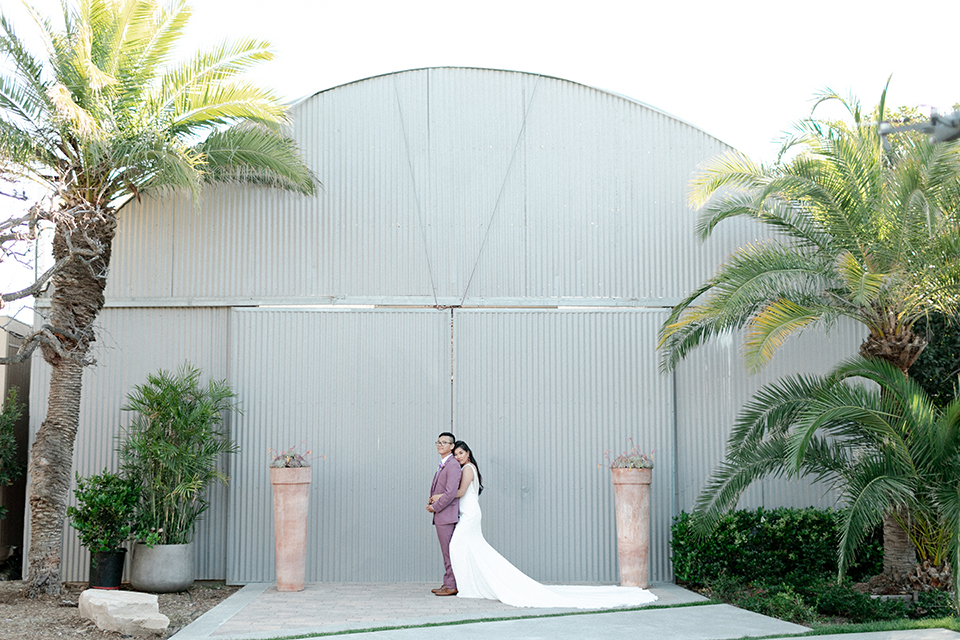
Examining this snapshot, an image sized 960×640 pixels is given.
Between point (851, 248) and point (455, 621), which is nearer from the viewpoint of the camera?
point (455, 621)

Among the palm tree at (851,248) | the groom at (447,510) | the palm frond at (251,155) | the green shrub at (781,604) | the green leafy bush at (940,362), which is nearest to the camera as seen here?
the green shrub at (781,604)

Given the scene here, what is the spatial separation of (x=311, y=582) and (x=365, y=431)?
199 cm

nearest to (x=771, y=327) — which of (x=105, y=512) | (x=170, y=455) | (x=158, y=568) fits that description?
(x=170, y=455)

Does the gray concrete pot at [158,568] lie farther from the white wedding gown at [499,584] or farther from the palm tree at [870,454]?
the palm tree at [870,454]

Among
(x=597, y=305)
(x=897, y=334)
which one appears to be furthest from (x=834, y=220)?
(x=597, y=305)

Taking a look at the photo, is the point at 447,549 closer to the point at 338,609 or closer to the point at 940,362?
the point at 338,609

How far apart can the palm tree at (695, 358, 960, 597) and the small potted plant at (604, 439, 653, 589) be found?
0.78 m

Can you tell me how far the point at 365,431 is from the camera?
11242 millimetres

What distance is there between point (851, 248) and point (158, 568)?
8.64 metres

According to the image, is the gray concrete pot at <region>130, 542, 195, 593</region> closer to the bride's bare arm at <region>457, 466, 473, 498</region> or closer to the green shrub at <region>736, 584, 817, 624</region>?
the bride's bare arm at <region>457, 466, 473, 498</region>

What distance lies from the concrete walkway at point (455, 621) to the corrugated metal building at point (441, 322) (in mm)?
1463

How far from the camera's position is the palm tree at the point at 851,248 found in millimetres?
8953

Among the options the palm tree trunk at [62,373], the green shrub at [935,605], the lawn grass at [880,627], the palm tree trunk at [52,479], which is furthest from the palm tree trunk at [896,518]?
the palm tree trunk at [52,479]

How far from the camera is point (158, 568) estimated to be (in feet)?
33.1
